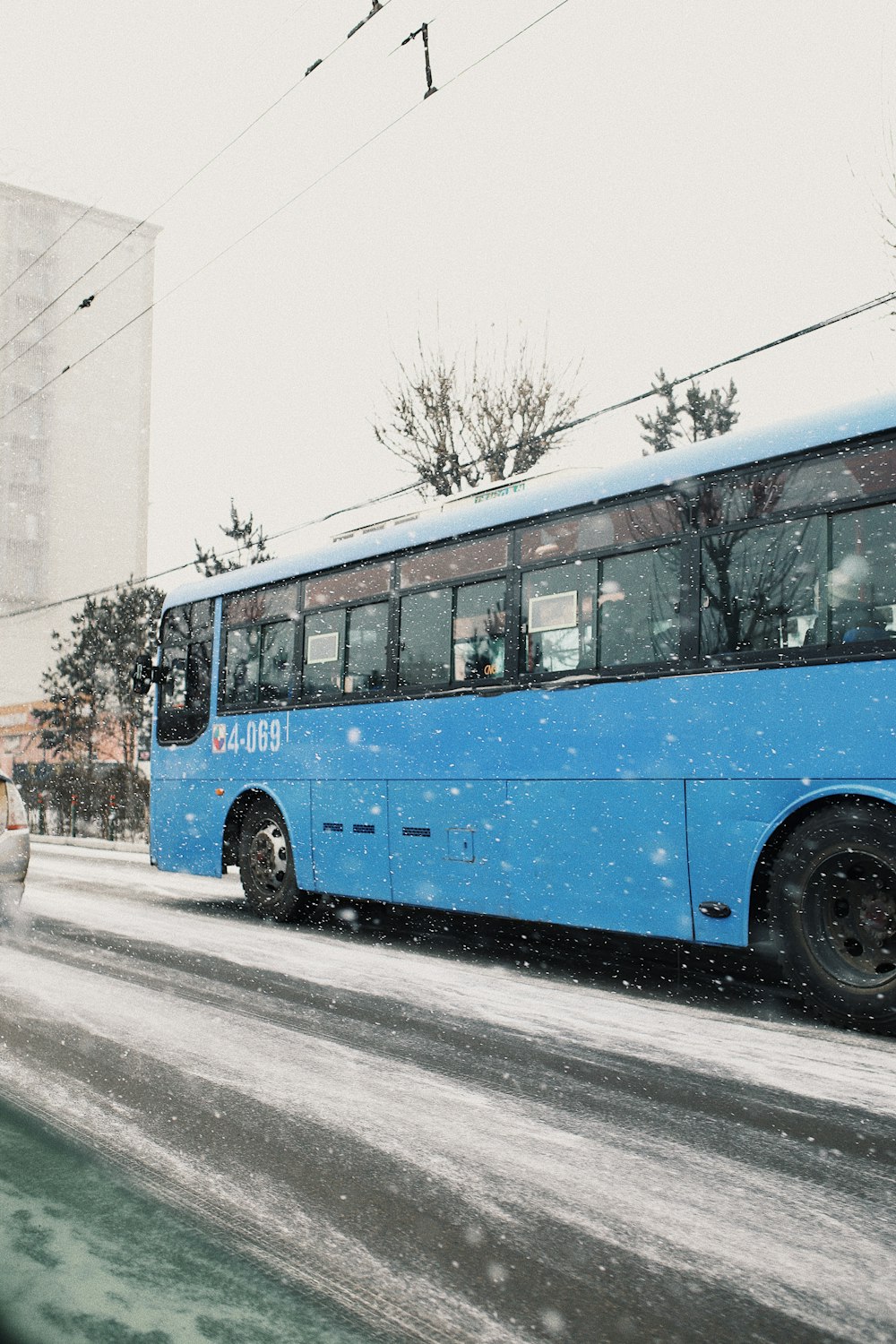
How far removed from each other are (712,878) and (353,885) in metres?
3.95

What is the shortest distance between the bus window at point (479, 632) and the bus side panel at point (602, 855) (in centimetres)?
102

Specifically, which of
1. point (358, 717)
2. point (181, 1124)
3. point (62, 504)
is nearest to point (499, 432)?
point (358, 717)

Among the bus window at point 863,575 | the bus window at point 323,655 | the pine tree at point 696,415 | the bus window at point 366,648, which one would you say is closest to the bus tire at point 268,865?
the bus window at point 323,655

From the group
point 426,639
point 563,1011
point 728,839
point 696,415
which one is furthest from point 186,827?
point 696,415

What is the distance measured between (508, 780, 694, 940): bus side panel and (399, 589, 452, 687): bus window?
54.4 inches

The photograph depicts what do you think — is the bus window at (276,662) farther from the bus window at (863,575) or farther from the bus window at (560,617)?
the bus window at (863,575)

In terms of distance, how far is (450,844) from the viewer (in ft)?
29.3

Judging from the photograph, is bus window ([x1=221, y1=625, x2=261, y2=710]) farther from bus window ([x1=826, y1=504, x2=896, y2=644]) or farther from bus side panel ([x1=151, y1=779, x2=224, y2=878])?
bus window ([x1=826, y1=504, x2=896, y2=644])

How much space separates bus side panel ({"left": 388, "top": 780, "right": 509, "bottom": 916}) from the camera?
851cm

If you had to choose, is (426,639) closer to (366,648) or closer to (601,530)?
(366,648)

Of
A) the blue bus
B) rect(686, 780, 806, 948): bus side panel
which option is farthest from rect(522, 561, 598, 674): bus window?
rect(686, 780, 806, 948): bus side panel

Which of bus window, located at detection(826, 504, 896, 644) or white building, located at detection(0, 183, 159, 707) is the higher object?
white building, located at detection(0, 183, 159, 707)

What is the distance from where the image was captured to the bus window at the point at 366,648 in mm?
9906

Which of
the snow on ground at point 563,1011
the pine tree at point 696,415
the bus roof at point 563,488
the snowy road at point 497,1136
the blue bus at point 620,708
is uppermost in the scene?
the pine tree at point 696,415
